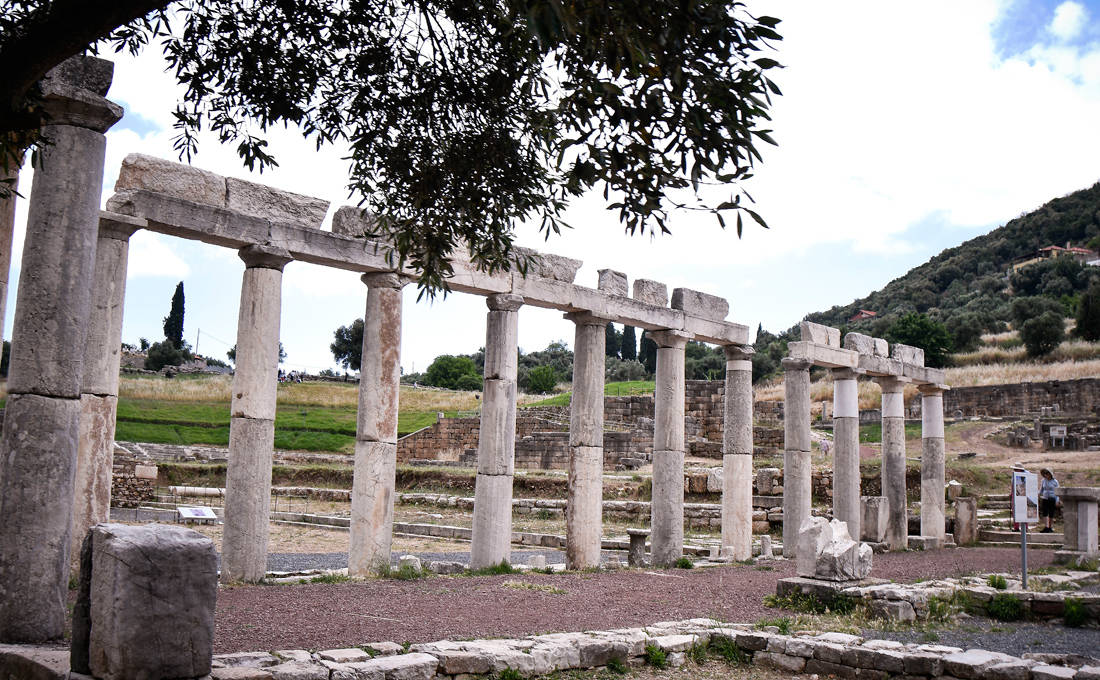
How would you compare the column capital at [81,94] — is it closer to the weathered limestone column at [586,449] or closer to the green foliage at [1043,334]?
the weathered limestone column at [586,449]

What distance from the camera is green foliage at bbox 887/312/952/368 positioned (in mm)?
61625

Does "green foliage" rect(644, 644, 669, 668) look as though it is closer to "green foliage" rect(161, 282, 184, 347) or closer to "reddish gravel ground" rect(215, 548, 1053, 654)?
"reddish gravel ground" rect(215, 548, 1053, 654)

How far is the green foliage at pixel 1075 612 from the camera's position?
1166cm

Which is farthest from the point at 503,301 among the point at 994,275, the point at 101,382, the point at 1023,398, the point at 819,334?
the point at 994,275

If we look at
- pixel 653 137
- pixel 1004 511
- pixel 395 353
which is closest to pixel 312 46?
pixel 653 137

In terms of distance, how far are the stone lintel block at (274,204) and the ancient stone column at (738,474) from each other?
10.2 meters

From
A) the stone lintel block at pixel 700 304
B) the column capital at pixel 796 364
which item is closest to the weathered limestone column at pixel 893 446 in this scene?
the column capital at pixel 796 364

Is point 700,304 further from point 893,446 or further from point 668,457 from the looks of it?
point 893,446

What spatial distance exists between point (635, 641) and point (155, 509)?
70.0 ft

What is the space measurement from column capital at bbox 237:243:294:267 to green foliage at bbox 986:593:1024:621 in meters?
11.5

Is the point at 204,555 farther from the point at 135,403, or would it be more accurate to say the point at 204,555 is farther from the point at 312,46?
the point at 135,403

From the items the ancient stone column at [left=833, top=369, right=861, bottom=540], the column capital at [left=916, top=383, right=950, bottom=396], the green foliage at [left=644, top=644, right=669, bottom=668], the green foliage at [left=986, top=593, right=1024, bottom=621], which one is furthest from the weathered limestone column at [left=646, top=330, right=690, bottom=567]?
the column capital at [left=916, top=383, right=950, bottom=396]

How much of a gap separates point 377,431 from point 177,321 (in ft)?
231

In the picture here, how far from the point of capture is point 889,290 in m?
107
